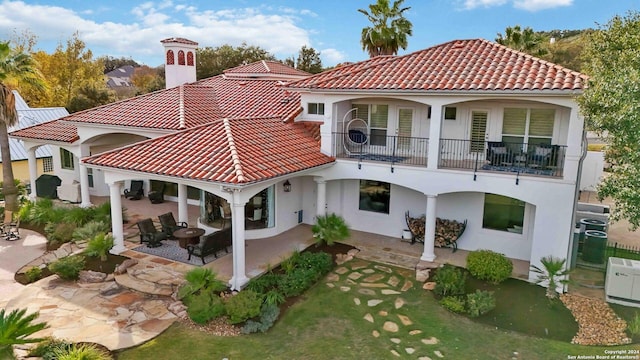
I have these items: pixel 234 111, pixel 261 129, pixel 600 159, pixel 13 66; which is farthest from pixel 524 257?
pixel 13 66

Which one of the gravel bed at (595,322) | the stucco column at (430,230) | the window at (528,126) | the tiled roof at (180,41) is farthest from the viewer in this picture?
the tiled roof at (180,41)

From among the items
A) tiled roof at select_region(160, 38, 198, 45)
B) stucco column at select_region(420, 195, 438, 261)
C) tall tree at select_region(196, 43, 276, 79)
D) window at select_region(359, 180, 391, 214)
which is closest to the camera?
stucco column at select_region(420, 195, 438, 261)

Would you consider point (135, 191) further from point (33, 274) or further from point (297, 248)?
point (297, 248)

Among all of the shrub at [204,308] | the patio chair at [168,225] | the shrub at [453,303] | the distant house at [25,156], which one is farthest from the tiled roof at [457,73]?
the distant house at [25,156]

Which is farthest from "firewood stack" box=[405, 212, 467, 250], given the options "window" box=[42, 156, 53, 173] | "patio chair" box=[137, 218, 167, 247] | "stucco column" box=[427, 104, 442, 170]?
"window" box=[42, 156, 53, 173]

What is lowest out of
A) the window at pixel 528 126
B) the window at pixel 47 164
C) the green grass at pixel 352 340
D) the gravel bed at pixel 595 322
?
the green grass at pixel 352 340

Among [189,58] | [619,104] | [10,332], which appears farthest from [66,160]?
[619,104]

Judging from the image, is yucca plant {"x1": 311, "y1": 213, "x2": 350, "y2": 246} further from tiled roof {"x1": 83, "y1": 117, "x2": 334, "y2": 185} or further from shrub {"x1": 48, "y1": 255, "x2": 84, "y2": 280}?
shrub {"x1": 48, "y1": 255, "x2": 84, "y2": 280}

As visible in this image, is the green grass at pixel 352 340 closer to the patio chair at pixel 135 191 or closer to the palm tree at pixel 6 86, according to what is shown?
the patio chair at pixel 135 191
